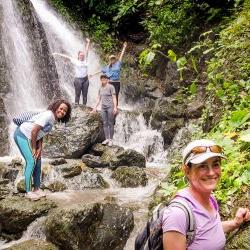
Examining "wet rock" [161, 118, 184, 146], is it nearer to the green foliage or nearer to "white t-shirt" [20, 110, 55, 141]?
the green foliage

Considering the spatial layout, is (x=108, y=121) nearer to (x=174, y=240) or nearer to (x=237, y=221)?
(x=237, y=221)

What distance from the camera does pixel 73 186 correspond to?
363 inches

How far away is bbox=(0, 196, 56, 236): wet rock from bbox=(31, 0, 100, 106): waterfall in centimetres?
873

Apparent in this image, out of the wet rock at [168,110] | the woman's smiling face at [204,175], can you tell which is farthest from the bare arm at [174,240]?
the wet rock at [168,110]

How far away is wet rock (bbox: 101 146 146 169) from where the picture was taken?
10.3 m

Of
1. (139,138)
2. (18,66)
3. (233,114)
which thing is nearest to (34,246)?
(233,114)

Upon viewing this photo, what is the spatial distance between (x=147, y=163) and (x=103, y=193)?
10.3 feet

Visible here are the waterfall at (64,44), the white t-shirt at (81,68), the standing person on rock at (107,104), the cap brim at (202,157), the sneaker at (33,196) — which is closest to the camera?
the cap brim at (202,157)

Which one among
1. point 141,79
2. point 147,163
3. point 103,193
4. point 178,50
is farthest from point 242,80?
point 141,79

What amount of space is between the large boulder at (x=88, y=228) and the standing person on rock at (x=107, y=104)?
14.2 feet

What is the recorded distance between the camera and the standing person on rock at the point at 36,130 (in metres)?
6.38

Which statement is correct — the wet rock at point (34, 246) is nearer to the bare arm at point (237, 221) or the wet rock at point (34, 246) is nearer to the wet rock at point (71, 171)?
the wet rock at point (71, 171)

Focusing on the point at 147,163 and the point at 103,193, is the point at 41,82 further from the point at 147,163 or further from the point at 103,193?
the point at 103,193

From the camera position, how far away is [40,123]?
6.35 metres
